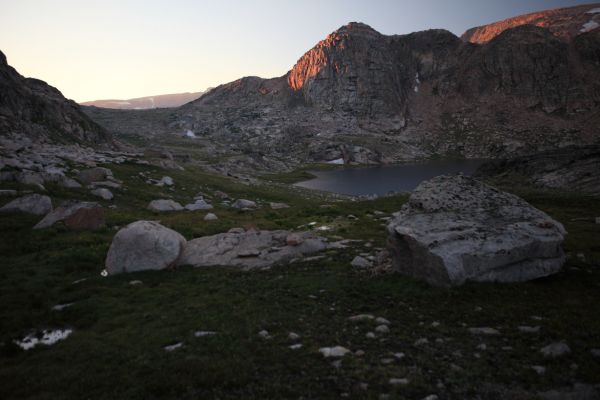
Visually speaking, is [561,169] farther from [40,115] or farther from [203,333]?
[40,115]

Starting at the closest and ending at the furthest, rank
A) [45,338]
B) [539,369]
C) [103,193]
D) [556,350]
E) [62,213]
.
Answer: [539,369]
[556,350]
[45,338]
[62,213]
[103,193]

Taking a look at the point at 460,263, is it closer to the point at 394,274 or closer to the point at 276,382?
the point at 394,274

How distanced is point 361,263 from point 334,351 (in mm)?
9862

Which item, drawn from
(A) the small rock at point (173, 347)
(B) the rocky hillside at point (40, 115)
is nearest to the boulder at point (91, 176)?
(B) the rocky hillside at point (40, 115)

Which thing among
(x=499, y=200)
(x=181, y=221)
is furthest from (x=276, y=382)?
(x=181, y=221)

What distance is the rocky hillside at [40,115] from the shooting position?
7744 centimetres

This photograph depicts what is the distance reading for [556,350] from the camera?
9258 millimetres

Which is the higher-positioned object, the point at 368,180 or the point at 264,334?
the point at 264,334

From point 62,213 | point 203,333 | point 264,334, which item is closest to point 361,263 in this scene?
point 264,334

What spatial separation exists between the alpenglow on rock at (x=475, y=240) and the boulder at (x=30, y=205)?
29288 millimetres

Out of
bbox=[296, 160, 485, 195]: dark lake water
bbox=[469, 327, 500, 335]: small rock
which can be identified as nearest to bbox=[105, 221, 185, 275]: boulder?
bbox=[469, 327, 500, 335]: small rock

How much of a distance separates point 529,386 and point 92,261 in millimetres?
23149

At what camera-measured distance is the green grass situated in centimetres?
865

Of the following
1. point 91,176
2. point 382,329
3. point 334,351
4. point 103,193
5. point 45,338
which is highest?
point 91,176
